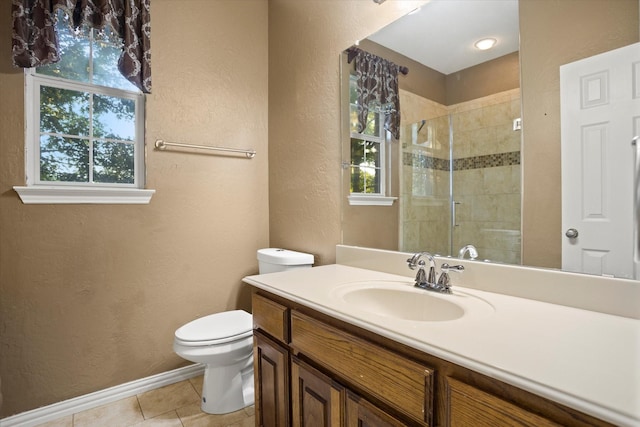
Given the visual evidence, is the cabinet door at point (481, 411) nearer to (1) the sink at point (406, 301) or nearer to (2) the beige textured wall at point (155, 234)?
(1) the sink at point (406, 301)

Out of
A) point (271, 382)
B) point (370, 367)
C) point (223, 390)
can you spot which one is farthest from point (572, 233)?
point (223, 390)

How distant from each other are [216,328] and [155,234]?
74 centimetres

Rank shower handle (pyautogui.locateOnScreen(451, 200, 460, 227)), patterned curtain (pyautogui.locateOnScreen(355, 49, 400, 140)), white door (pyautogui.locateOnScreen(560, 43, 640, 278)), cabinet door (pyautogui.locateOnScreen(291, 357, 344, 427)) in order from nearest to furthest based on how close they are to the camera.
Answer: white door (pyautogui.locateOnScreen(560, 43, 640, 278)), cabinet door (pyautogui.locateOnScreen(291, 357, 344, 427)), shower handle (pyautogui.locateOnScreen(451, 200, 460, 227)), patterned curtain (pyautogui.locateOnScreen(355, 49, 400, 140))

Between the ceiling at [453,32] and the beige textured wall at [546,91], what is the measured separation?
0.21 feet

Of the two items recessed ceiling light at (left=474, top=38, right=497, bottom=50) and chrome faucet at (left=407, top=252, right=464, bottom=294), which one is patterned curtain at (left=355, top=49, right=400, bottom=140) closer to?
recessed ceiling light at (left=474, top=38, right=497, bottom=50)

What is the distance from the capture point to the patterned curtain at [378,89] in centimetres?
156

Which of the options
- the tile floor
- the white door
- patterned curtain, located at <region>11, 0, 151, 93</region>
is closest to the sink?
the white door

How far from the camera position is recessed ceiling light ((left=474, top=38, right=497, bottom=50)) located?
1201 mm

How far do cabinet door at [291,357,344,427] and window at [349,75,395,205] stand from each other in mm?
872

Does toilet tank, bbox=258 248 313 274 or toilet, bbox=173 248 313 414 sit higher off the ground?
toilet tank, bbox=258 248 313 274

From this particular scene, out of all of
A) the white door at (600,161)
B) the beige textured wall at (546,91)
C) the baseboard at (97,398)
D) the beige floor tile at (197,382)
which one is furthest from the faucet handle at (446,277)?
the baseboard at (97,398)

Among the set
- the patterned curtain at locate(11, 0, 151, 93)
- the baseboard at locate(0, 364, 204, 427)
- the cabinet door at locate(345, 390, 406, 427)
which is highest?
the patterned curtain at locate(11, 0, 151, 93)

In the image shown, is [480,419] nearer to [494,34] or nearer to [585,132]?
[585,132]

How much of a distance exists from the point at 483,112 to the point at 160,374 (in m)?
2.32
